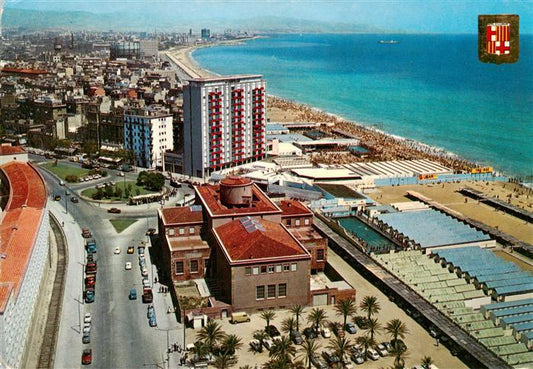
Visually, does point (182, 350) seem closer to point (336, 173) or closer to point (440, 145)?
point (336, 173)

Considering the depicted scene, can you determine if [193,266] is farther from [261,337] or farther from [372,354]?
[372,354]

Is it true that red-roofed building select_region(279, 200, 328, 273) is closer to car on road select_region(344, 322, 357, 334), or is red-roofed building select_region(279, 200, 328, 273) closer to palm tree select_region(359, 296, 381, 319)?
palm tree select_region(359, 296, 381, 319)

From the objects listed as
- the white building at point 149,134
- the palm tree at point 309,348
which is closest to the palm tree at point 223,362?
the palm tree at point 309,348

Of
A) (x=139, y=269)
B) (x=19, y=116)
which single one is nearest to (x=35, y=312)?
(x=139, y=269)

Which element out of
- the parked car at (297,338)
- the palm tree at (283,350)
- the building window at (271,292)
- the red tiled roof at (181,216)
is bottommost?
the parked car at (297,338)

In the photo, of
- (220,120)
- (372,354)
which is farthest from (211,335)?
(220,120)

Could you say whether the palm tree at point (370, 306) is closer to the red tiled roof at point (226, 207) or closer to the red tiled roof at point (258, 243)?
the red tiled roof at point (258, 243)
